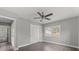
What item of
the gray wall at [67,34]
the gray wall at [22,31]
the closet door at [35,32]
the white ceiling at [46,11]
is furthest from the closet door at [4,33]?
the gray wall at [67,34]

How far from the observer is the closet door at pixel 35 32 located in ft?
3.84

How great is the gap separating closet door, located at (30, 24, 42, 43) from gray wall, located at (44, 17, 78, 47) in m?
0.15

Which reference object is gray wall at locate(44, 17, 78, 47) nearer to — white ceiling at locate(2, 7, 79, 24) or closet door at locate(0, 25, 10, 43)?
white ceiling at locate(2, 7, 79, 24)

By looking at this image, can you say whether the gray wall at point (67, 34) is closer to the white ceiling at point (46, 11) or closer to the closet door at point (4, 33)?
the white ceiling at point (46, 11)

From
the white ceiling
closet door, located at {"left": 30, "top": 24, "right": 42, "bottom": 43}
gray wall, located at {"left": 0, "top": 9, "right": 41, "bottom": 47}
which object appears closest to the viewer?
the white ceiling

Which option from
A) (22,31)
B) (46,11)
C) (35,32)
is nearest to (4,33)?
(22,31)

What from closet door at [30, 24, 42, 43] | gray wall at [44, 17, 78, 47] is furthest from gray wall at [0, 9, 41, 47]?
gray wall at [44, 17, 78, 47]

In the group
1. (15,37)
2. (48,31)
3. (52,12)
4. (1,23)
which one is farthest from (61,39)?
(1,23)

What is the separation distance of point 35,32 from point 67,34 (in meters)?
0.77

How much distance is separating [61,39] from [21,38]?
95 centimetres

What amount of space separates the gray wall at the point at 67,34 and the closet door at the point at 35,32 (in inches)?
6.0

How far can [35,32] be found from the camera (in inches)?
47.7

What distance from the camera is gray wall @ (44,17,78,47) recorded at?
1022mm

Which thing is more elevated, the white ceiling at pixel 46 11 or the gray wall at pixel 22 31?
the white ceiling at pixel 46 11
